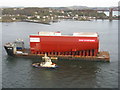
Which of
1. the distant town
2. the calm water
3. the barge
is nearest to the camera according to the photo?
the calm water

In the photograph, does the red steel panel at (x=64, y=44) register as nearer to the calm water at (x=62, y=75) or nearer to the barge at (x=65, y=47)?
the barge at (x=65, y=47)

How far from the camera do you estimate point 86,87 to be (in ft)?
54.6

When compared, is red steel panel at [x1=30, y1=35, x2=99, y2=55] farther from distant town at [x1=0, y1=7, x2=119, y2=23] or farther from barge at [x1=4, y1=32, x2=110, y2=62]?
distant town at [x1=0, y1=7, x2=119, y2=23]

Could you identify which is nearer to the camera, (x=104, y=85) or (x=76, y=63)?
(x=104, y=85)

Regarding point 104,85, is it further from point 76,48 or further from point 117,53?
point 117,53

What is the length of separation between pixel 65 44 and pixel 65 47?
0.33m

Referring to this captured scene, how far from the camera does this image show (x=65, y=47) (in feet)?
79.9

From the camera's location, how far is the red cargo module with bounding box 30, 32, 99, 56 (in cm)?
2383

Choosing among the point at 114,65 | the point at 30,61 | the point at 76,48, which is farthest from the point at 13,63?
the point at 114,65

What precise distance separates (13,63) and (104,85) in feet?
32.6

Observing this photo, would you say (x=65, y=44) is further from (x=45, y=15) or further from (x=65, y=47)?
(x=45, y=15)

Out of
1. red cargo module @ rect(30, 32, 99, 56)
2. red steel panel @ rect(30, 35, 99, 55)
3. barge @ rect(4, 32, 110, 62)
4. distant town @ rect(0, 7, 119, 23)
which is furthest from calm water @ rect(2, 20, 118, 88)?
distant town @ rect(0, 7, 119, 23)

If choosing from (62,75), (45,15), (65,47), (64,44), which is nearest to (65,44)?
(64,44)

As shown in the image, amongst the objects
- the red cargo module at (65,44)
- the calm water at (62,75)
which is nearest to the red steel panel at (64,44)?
the red cargo module at (65,44)
